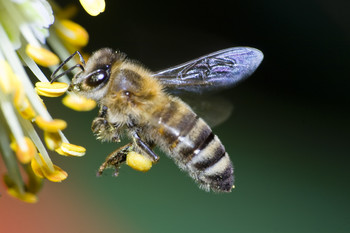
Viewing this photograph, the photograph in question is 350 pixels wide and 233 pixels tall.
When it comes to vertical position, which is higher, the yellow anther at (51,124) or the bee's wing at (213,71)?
the bee's wing at (213,71)

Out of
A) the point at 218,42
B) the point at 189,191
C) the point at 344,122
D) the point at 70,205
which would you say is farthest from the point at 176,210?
the point at 344,122

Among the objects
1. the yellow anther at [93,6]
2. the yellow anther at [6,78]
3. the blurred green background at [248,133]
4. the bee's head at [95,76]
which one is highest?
the yellow anther at [93,6]

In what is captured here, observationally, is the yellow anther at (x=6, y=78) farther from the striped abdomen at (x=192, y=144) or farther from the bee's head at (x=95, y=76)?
the striped abdomen at (x=192, y=144)

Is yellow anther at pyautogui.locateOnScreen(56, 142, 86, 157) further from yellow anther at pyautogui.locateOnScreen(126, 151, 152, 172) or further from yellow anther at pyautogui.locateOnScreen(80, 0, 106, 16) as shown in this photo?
yellow anther at pyautogui.locateOnScreen(80, 0, 106, 16)

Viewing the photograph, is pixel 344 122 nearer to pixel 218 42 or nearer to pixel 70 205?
pixel 218 42

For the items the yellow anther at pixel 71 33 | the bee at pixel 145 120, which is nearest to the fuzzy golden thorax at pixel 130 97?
the bee at pixel 145 120

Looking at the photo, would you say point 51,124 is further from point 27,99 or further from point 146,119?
point 146,119
